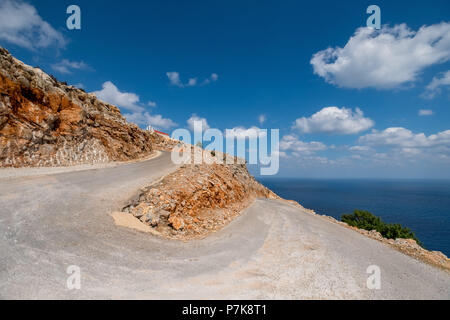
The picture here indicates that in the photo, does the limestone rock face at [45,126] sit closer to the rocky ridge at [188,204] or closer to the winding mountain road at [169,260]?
the winding mountain road at [169,260]

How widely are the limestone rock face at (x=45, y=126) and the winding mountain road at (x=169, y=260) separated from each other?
303 inches

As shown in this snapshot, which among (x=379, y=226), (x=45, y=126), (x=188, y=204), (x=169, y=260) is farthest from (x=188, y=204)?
(x=379, y=226)

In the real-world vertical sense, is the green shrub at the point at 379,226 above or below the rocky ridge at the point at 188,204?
below

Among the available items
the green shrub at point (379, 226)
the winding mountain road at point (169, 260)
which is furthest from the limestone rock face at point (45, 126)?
the green shrub at point (379, 226)

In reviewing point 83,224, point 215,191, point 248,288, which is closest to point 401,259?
point 248,288

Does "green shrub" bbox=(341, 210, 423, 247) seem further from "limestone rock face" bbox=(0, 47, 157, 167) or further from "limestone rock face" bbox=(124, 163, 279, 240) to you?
"limestone rock face" bbox=(0, 47, 157, 167)

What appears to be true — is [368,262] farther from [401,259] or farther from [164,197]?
[164,197]

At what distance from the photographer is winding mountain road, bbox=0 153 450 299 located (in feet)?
15.5

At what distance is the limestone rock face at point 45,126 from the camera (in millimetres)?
15133

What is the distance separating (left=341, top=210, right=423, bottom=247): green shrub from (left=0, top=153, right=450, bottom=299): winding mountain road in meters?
31.5

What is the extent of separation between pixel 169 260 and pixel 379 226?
44967 millimetres

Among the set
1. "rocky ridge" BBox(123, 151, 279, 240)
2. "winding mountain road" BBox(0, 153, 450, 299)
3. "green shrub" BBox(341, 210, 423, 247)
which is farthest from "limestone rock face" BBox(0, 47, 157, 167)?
"green shrub" BBox(341, 210, 423, 247)
